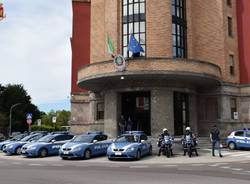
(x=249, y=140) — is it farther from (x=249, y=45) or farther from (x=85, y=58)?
(x=85, y=58)

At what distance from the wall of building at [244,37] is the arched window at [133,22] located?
484 inches

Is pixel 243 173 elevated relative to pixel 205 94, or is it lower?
lower

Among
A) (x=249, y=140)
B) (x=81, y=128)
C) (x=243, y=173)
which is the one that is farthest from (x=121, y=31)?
(x=243, y=173)

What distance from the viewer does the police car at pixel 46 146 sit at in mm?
24125

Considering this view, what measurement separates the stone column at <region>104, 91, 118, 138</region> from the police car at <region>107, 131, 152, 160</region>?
10.3m

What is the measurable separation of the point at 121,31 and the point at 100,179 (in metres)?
25.1

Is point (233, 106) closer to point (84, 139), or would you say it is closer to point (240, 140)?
point (240, 140)

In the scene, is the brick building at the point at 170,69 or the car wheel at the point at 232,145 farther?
the brick building at the point at 170,69

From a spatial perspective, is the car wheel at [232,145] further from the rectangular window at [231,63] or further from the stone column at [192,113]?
the rectangular window at [231,63]

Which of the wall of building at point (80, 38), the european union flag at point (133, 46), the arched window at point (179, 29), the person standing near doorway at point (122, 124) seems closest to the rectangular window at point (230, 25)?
the arched window at point (179, 29)

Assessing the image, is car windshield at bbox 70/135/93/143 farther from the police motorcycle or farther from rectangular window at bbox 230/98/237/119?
rectangular window at bbox 230/98/237/119

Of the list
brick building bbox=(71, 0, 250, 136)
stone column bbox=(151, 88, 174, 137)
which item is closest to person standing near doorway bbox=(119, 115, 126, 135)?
brick building bbox=(71, 0, 250, 136)

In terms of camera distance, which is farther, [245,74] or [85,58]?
[85,58]

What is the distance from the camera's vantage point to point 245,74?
132ft
